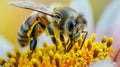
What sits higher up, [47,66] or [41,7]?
[41,7]

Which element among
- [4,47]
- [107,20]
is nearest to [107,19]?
[107,20]

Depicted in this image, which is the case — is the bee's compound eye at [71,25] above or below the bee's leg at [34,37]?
above

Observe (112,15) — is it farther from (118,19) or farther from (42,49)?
(42,49)

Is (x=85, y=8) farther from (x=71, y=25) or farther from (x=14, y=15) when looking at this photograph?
(x=71, y=25)

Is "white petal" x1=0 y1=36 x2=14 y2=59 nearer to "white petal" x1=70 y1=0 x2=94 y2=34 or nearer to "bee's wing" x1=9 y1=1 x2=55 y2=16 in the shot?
"white petal" x1=70 y1=0 x2=94 y2=34

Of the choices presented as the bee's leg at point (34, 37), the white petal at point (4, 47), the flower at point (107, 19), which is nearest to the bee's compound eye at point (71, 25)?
the bee's leg at point (34, 37)

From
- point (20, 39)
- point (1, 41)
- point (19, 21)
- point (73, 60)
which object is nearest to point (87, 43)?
point (73, 60)

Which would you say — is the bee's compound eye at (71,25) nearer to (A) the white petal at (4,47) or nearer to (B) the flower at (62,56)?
(B) the flower at (62,56)
